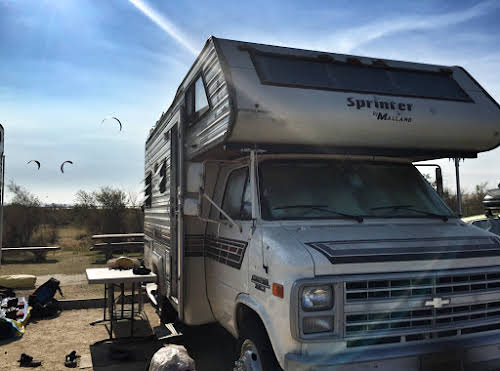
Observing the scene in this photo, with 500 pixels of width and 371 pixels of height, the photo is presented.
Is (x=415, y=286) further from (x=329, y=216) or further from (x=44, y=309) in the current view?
(x=44, y=309)

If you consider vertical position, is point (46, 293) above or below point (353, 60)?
below

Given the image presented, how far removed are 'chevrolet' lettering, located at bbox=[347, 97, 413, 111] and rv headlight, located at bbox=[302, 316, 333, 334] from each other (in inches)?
77.8

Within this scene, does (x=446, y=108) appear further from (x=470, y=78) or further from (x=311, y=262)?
(x=311, y=262)

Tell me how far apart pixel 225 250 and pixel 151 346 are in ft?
9.03

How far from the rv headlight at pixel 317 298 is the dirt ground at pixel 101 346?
9.26 feet

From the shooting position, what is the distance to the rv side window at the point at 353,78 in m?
4.25

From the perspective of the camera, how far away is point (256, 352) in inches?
141

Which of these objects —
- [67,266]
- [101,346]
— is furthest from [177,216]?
[67,266]

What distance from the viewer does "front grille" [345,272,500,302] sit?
3.20 m

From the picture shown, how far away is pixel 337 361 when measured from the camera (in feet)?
9.96

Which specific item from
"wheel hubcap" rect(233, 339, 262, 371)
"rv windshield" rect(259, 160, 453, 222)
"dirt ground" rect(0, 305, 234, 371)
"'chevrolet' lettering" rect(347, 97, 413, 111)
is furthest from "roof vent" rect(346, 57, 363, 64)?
"dirt ground" rect(0, 305, 234, 371)

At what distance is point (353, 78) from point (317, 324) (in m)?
2.45

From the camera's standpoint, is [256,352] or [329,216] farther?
[329,216]

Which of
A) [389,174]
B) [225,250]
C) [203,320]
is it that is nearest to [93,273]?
[203,320]
